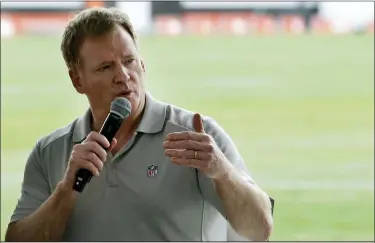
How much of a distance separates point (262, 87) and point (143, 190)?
9.28m

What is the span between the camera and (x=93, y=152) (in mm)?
1524

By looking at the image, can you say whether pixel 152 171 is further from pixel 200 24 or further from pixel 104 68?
pixel 200 24

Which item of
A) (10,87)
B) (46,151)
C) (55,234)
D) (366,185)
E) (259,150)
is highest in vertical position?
(10,87)

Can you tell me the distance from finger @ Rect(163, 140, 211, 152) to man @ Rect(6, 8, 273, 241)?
0.14 metres

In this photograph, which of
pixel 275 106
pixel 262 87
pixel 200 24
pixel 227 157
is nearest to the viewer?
pixel 227 157

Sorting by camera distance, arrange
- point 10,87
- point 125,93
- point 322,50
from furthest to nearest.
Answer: point 322,50
point 10,87
point 125,93

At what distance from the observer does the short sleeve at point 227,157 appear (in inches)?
67.1

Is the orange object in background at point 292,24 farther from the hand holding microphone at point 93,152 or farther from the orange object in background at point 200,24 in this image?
the hand holding microphone at point 93,152

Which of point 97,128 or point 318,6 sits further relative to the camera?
point 318,6

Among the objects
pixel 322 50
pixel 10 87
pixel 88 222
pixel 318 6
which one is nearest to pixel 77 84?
pixel 88 222

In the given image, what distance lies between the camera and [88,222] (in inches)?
70.0

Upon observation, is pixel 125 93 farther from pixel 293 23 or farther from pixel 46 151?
pixel 293 23

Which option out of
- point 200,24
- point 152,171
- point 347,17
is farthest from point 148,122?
point 347,17

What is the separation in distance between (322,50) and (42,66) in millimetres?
4203
